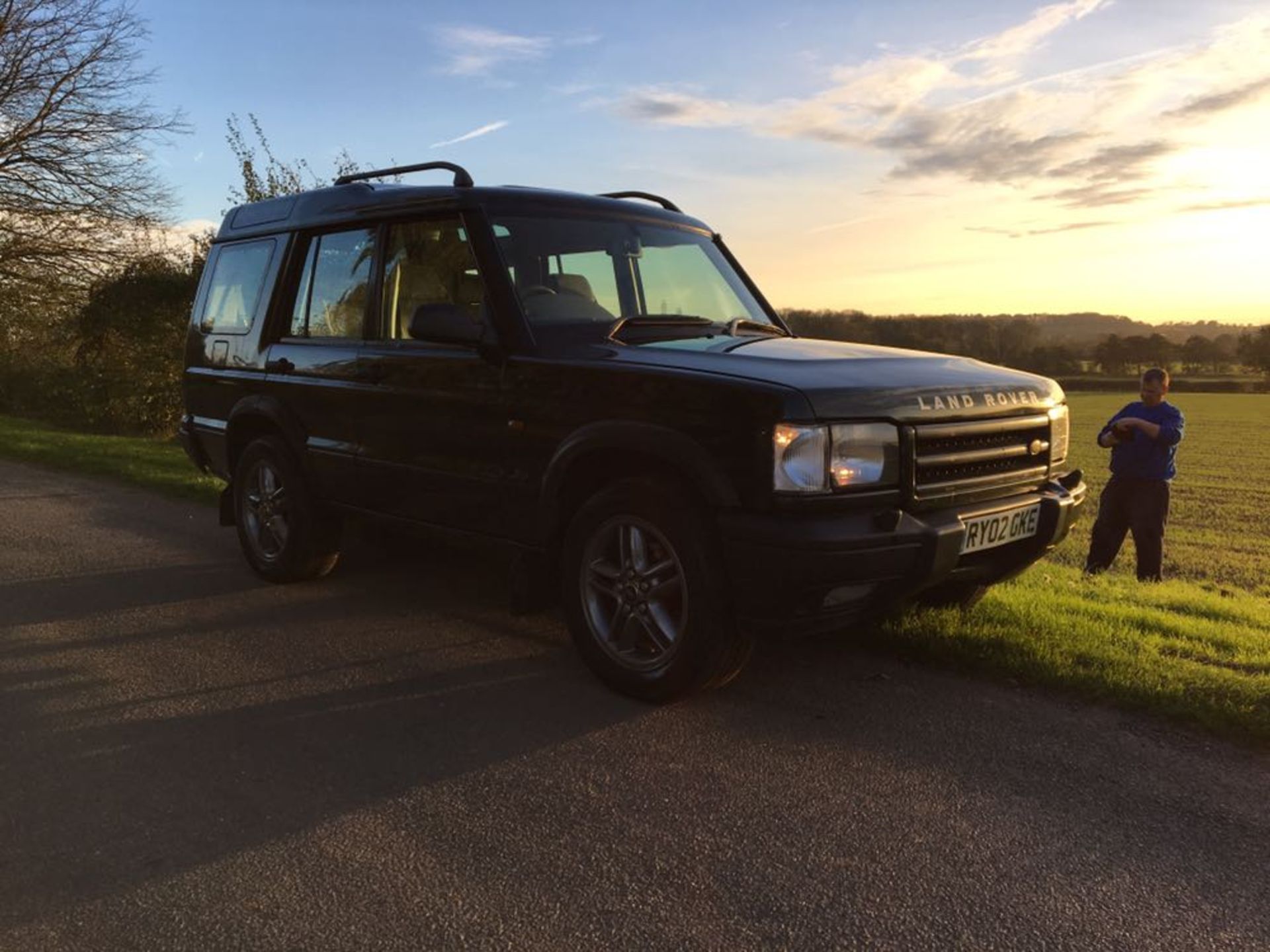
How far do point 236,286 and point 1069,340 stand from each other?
6123 cm

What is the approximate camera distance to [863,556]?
3408mm

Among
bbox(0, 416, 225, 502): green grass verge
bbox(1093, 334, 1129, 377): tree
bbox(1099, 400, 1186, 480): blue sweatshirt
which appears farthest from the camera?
bbox(1093, 334, 1129, 377): tree

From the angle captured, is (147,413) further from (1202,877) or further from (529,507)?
(1202,877)

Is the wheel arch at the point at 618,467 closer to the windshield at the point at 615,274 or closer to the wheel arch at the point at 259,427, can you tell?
the windshield at the point at 615,274

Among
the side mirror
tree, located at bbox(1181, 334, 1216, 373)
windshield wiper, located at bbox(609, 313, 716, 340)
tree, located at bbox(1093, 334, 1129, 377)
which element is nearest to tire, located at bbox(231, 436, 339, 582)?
the side mirror

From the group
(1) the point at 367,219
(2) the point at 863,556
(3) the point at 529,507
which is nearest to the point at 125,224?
(1) the point at 367,219

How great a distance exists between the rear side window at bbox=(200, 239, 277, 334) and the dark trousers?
741cm

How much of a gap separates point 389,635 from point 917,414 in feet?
9.02

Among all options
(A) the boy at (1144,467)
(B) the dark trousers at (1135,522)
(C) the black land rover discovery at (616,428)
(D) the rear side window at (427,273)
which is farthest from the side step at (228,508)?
(B) the dark trousers at (1135,522)

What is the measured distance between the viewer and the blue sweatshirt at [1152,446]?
872cm

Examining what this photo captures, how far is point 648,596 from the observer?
3896 mm

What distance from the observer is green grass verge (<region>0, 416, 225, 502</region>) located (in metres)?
9.59

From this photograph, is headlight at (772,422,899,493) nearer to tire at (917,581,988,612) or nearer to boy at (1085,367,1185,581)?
tire at (917,581,988,612)

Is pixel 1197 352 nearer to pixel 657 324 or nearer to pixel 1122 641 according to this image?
pixel 1122 641
